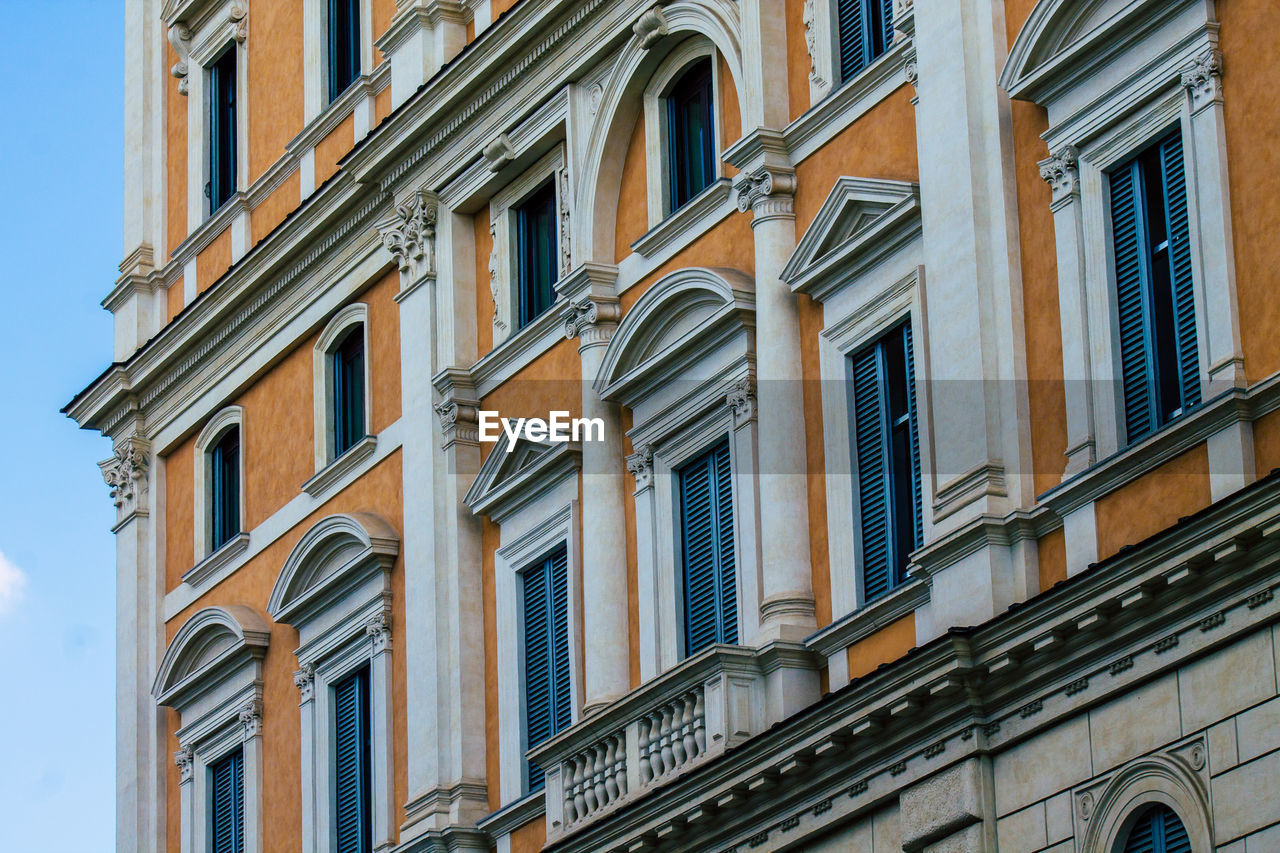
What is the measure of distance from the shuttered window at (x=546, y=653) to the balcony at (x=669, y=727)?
118 centimetres

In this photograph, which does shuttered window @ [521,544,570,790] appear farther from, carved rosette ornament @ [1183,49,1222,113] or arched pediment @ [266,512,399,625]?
carved rosette ornament @ [1183,49,1222,113]

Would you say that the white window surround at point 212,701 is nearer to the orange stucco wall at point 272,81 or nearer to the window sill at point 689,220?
the orange stucco wall at point 272,81

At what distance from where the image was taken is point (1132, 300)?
20484 millimetres

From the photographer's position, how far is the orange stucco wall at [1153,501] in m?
19.2

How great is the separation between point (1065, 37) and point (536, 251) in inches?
347

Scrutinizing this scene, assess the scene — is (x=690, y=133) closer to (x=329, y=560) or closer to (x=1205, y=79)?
(x=329, y=560)

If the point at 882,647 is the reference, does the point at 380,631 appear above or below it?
above

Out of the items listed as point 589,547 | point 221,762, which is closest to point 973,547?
point 589,547

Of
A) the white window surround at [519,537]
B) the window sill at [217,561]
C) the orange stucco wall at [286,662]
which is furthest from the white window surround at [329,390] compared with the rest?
the white window surround at [519,537]

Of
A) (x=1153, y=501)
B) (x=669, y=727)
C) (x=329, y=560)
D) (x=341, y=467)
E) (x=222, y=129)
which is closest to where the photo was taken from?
(x=1153, y=501)

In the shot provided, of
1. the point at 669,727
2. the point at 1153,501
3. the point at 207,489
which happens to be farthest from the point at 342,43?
the point at 1153,501

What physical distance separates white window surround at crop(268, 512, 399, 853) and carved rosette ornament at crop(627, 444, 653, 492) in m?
4.35

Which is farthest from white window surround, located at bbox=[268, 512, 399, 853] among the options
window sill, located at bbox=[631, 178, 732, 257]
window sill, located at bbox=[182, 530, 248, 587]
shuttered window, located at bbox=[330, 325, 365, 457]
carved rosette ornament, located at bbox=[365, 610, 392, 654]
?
window sill, located at bbox=[631, 178, 732, 257]

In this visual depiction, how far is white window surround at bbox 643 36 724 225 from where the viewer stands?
26.5m
